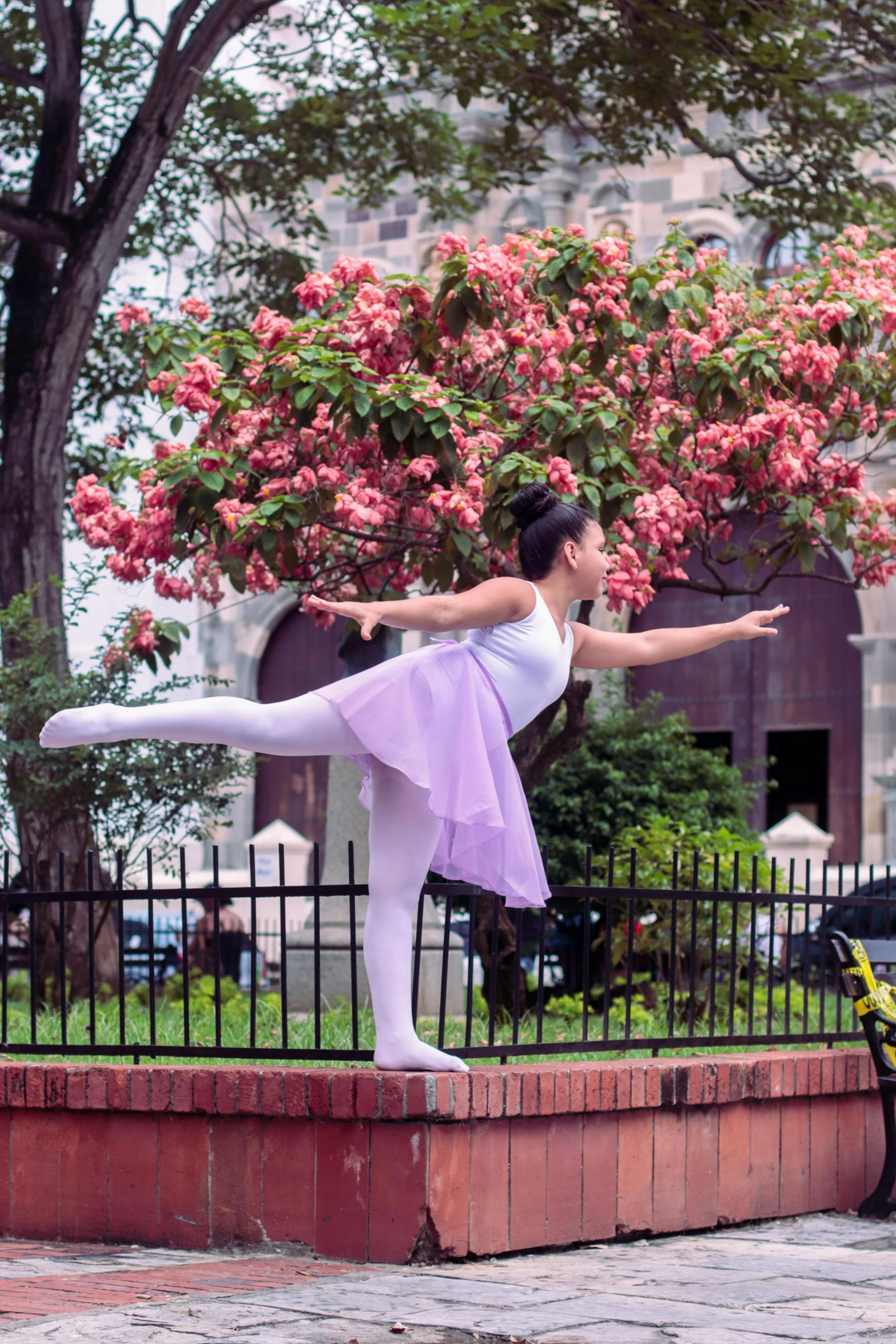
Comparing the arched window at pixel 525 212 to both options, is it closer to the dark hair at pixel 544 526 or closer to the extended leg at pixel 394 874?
the dark hair at pixel 544 526

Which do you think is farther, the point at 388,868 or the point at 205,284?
the point at 205,284

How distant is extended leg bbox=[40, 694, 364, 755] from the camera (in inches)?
177

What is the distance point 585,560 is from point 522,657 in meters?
0.42

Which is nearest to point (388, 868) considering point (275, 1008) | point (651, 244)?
point (275, 1008)

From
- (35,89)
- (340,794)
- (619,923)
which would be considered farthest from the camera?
(35,89)

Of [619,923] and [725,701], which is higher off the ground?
[725,701]

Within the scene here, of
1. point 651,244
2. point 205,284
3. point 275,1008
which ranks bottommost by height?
point 275,1008

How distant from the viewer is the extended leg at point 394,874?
4895 mm

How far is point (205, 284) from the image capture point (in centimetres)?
1519

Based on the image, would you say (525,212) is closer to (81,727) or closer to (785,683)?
(785,683)

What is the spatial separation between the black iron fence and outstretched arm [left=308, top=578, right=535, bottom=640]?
976 millimetres

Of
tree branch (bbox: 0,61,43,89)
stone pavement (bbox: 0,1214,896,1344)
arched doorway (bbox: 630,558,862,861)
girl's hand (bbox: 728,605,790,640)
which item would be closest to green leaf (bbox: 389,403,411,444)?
girl's hand (bbox: 728,605,790,640)

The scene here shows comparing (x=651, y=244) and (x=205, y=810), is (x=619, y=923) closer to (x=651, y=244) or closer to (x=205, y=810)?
(x=205, y=810)

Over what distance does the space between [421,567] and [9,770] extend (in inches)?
144
